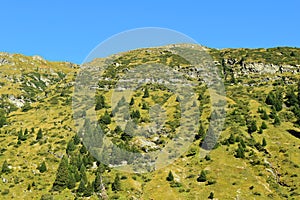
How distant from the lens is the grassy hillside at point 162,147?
8650cm

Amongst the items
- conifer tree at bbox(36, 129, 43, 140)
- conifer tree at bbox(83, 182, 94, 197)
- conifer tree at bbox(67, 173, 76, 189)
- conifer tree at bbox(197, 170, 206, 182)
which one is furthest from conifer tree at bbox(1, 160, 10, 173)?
conifer tree at bbox(197, 170, 206, 182)

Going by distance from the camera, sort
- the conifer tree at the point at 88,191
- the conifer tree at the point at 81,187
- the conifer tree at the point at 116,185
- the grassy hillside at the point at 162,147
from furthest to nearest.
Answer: the conifer tree at the point at 116,185 → the conifer tree at the point at 81,187 → the grassy hillside at the point at 162,147 → the conifer tree at the point at 88,191

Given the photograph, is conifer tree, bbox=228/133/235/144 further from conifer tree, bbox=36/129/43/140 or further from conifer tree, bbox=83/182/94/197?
conifer tree, bbox=36/129/43/140

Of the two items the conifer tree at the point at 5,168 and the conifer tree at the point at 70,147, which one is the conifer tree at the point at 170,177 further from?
the conifer tree at the point at 5,168

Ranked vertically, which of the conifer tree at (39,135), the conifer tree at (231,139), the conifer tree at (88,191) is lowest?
the conifer tree at (88,191)

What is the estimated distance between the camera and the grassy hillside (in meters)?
86.5

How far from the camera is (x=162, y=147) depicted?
352 feet

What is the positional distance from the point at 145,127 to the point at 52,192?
37.3 meters

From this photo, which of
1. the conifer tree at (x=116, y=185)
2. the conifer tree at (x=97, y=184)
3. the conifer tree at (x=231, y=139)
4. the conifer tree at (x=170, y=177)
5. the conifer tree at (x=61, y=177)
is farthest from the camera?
the conifer tree at (x=231, y=139)

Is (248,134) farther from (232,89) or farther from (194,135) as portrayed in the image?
(232,89)

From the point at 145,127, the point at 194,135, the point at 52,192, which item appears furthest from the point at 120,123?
the point at 52,192

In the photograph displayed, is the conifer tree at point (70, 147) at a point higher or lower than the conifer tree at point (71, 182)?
higher

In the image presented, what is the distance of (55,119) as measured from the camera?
139875 millimetres

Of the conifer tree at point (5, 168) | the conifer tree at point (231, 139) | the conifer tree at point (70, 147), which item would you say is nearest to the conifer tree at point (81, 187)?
the conifer tree at point (70, 147)
